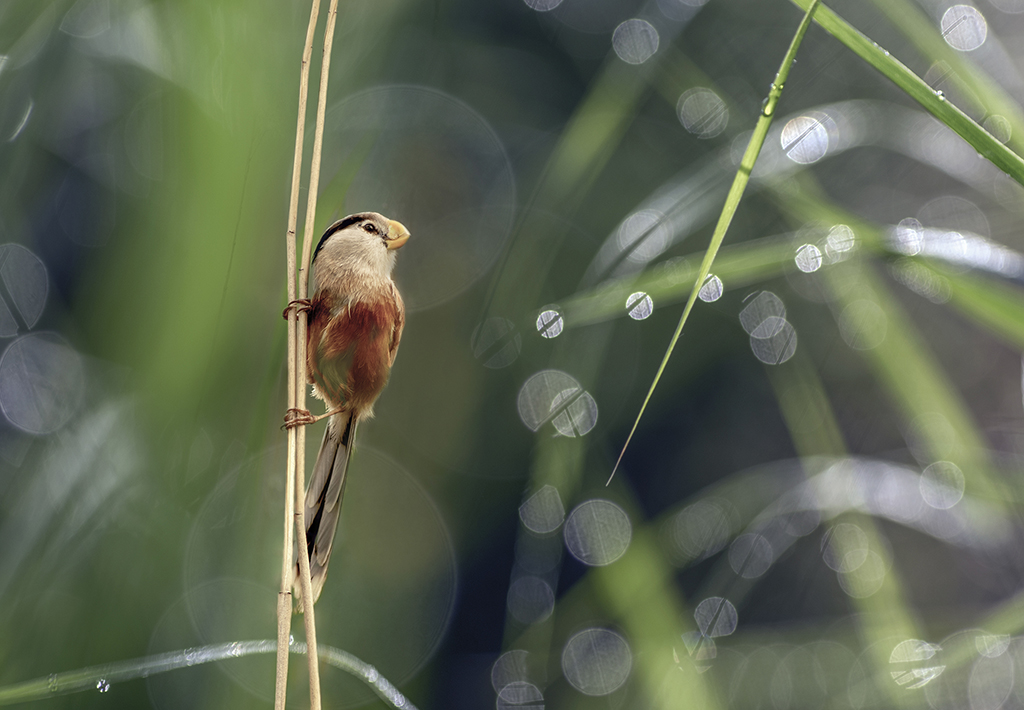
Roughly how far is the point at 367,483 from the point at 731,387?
0.62 meters

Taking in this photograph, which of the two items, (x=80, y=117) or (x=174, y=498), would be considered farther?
(x=80, y=117)

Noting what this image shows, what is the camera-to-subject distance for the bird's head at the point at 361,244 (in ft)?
1.08

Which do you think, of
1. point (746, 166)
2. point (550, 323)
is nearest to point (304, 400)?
point (746, 166)

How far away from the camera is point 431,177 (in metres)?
1.06

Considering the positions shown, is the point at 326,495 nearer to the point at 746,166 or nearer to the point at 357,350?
the point at 357,350

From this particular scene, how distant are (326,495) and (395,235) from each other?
127mm

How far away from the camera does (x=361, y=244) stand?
0.33 metres

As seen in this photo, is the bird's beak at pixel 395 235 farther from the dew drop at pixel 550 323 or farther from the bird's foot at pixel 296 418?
the dew drop at pixel 550 323

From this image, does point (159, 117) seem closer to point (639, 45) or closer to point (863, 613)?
point (639, 45)

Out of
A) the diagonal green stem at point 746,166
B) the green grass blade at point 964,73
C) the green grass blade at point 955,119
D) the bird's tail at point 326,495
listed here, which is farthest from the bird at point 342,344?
the green grass blade at point 964,73

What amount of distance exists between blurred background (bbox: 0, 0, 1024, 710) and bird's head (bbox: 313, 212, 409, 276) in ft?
0.37

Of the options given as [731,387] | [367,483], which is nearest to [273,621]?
[367,483]

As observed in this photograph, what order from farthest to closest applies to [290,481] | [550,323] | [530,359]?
[530,359], [550,323], [290,481]

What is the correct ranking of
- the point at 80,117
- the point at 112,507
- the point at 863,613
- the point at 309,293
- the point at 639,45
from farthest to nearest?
the point at 639,45 < the point at 80,117 < the point at 863,613 < the point at 112,507 < the point at 309,293
